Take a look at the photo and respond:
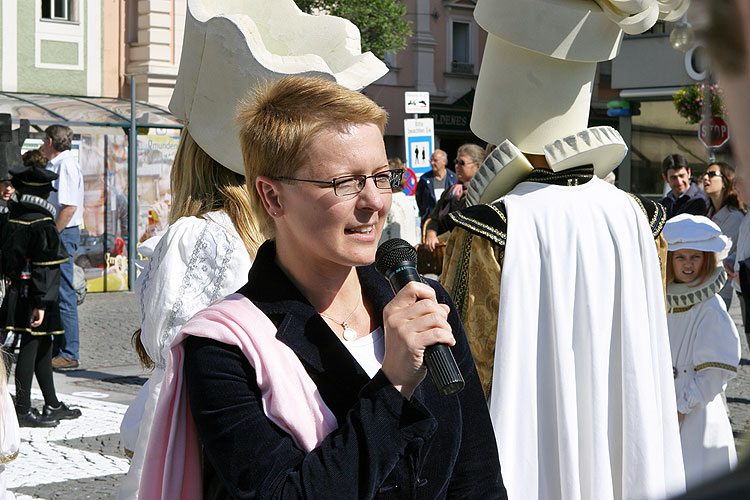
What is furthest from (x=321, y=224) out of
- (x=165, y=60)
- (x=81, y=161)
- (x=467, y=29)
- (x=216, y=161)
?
(x=467, y=29)

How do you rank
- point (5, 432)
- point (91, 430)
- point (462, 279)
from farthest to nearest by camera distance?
point (91, 430) < point (5, 432) < point (462, 279)

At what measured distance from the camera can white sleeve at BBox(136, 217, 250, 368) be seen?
3047 millimetres

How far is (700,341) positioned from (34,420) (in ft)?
15.3

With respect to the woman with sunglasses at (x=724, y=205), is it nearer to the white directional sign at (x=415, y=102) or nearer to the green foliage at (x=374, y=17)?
the white directional sign at (x=415, y=102)

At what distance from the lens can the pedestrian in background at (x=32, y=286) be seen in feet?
25.0

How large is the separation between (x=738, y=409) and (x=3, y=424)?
611 cm

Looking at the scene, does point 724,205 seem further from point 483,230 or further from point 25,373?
point 483,230

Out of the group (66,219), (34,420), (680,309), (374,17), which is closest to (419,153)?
(66,219)

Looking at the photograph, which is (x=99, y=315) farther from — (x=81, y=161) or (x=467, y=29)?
(x=467, y=29)

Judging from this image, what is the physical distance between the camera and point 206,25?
3254 mm

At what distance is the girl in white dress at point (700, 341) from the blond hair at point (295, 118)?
10.8 feet

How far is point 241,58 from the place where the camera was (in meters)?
3.19

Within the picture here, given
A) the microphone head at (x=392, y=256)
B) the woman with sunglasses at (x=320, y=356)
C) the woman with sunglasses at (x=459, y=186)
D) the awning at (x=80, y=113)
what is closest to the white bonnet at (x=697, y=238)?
the woman with sunglasses at (x=320, y=356)

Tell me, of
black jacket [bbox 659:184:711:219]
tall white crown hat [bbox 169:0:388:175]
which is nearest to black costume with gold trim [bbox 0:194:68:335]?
tall white crown hat [bbox 169:0:388:175]
